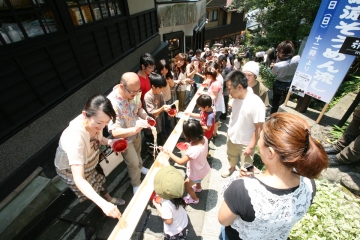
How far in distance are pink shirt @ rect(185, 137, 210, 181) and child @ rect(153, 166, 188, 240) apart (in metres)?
0.50

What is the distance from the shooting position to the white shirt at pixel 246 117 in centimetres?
279

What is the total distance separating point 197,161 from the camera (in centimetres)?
282

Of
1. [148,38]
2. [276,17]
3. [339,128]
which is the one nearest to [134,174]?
[339,128]

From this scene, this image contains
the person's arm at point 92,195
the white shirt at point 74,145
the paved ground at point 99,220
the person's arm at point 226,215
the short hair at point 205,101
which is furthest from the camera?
the short hair at point 205,101

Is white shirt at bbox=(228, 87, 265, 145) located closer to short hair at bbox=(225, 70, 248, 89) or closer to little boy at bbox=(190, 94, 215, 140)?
short hair at bbox=(225, 70, 248, 89)

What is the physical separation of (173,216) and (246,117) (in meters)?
1.86

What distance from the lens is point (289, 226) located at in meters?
1.50

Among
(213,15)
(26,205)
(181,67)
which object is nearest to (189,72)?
(181,67)

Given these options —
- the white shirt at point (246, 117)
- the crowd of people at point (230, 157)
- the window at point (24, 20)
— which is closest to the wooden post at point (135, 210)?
the crowd of people at point (230, 157)

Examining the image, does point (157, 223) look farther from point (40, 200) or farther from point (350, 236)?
point (350, 236)

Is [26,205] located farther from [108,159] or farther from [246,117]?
[246,117]

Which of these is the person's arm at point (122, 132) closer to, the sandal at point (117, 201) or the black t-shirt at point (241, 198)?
the sandal at point (117, 201)

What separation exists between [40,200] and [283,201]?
11.6ft

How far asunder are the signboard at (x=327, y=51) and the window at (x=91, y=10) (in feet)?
18.4
